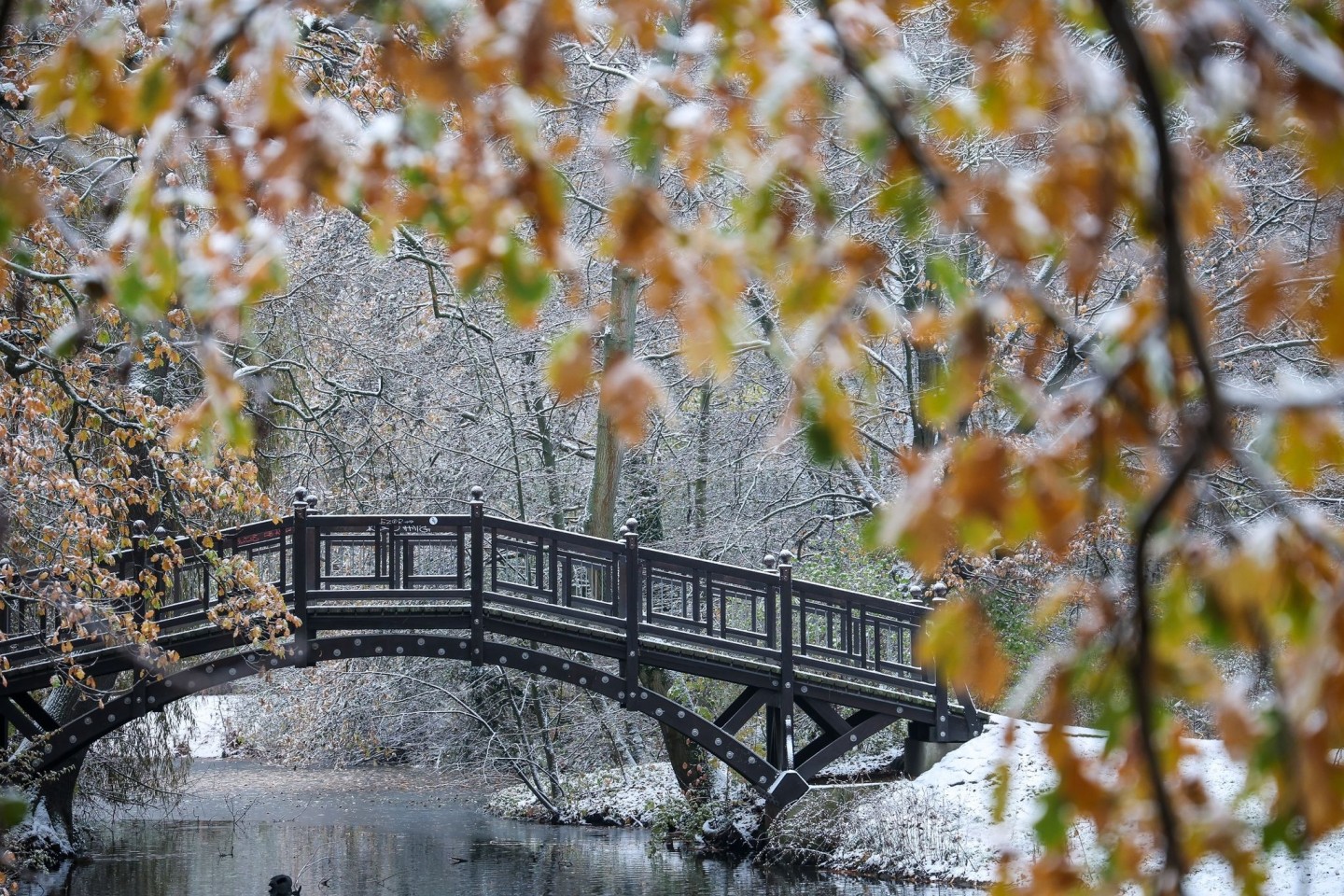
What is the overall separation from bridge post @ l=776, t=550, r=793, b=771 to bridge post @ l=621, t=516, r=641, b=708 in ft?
4.33

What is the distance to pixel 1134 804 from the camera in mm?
1695

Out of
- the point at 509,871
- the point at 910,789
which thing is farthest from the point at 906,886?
the point at 509,871

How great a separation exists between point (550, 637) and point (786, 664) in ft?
7.23

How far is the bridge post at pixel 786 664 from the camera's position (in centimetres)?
1288

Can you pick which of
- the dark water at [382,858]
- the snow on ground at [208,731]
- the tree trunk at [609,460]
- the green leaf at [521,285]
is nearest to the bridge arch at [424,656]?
the dark water at [382,858]

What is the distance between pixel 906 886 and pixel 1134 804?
423 inches

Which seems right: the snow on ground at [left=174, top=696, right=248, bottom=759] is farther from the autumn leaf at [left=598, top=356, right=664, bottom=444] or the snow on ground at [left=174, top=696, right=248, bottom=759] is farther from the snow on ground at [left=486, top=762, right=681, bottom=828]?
the autumn leaf at [left=598, top=356, right=664, bottom=444]

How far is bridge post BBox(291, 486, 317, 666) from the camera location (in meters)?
12.2

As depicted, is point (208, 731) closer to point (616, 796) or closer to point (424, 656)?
point (616, 796)

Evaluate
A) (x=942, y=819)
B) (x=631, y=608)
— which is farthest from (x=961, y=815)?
(x=631, y=608)

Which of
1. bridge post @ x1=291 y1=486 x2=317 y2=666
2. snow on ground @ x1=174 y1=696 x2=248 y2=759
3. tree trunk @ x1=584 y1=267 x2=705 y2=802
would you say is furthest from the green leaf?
snow on ground @ x1=174 y1=696 x2=248 y2=759

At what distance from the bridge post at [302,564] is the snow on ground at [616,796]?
504 cm

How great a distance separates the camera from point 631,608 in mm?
12859

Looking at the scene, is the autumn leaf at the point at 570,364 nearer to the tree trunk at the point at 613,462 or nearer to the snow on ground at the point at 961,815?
the snow on ground at the point at 961,815
